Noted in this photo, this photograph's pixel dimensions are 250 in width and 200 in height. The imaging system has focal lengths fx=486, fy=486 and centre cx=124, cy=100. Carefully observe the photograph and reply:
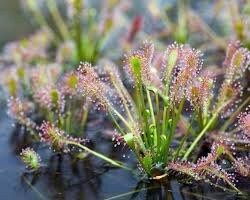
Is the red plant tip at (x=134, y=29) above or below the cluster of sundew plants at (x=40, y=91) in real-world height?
above

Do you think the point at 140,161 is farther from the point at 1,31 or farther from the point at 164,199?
the point at 1,31

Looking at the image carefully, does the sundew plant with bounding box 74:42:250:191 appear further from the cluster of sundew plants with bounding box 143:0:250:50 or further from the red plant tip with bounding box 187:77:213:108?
the cluster of sundew plants with bounding box 143:0:250:50

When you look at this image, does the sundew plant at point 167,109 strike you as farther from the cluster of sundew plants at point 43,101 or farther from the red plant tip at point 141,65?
the cluster of sundew plants at point 43,101

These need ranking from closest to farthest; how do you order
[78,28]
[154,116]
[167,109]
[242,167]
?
[242,167] → [167,109] → [154,116] → [78,28]

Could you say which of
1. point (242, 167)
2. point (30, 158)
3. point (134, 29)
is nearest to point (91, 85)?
point (30, 158)

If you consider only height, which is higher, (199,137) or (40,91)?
(40,91)

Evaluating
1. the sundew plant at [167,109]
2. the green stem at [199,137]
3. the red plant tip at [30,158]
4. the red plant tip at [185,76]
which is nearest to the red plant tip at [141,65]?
the sundew plant at [167,109]

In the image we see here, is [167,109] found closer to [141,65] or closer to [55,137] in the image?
[141,65]

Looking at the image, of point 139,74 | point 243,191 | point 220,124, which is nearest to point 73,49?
point 220,124
